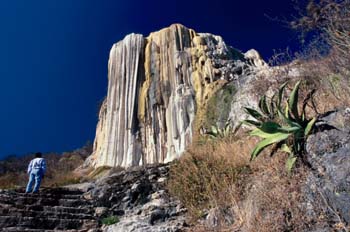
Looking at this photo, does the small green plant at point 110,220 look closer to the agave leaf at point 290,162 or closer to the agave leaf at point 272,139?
the agave leaf at point 272,139

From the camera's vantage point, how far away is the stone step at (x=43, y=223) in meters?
6.61

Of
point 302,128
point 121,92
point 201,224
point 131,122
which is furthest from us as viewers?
point 121,92

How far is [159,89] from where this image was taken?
829 inches

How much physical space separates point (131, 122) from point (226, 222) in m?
15.8

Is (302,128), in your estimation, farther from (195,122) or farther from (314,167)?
(195,122)

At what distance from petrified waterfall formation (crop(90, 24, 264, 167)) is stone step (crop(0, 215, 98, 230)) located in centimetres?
1124

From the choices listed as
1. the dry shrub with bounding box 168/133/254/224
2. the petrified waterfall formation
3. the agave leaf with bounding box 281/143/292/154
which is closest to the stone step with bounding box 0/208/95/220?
the dry shrub with bounding box 168/133/254/224

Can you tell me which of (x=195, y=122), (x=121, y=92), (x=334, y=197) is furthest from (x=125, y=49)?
(x=334, y=197)

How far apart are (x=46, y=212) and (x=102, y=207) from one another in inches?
42.3

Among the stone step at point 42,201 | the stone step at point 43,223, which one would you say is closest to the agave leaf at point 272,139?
the stone step at point 43,223

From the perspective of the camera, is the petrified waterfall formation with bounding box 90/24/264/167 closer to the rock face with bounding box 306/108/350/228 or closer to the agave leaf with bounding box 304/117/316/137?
the agave leaf with bounding box 304/117/316/137

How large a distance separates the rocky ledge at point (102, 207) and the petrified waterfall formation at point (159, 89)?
9.77m

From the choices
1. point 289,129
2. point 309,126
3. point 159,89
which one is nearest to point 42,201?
point 289,129

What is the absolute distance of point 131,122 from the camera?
20422mm
